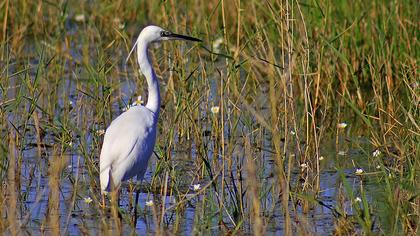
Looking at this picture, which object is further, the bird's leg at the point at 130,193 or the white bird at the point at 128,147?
the bird's leg at the point at 130,193

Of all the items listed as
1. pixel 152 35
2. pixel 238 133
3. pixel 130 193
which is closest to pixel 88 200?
pixel 130 193

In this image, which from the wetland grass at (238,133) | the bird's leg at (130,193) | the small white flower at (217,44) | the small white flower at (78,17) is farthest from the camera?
the small white flower at (78,17)

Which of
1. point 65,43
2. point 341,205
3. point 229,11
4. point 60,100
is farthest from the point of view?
point 229,11

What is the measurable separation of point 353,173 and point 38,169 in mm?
1866

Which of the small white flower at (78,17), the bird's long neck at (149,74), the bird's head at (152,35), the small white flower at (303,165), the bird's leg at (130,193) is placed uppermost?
the small white flower at (78,17)

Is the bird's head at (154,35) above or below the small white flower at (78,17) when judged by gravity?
below

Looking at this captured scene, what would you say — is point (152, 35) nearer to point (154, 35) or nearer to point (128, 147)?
point (154, 35)

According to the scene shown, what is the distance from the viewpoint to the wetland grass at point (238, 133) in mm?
4945

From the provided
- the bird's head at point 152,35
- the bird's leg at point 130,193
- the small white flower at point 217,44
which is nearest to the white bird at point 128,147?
the bird's leg at point 130,193

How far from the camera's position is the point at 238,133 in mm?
7082

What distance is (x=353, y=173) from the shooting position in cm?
616

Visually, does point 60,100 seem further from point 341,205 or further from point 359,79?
point 341,205

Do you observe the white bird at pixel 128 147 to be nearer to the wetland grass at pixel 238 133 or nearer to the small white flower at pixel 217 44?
the wetland grass at pixel 238 133

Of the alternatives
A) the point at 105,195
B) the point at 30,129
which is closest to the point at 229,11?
the point at 30,129
